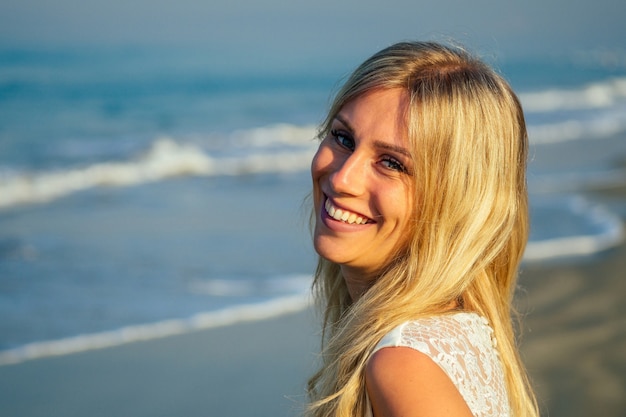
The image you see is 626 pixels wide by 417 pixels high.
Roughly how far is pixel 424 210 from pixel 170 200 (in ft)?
33.7

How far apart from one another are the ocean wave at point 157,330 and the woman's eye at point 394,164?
4.53 metres

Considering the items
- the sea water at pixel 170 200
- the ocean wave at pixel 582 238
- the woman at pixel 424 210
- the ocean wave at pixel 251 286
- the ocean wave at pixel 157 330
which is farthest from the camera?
the ocean wave at pixel 582 238

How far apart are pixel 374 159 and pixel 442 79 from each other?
34 cm

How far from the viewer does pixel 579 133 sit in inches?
833

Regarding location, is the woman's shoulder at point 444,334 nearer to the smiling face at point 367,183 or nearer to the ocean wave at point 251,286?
the smiling face at point 367,183

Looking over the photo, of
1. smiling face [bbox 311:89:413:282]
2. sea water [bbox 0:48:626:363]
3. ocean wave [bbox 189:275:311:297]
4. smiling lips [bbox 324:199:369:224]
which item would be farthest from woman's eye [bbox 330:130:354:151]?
ocean wave [bbox 189:275:311:297]

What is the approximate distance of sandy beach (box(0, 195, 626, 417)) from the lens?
19.2 ft

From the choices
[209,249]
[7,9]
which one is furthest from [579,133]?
[7,9]

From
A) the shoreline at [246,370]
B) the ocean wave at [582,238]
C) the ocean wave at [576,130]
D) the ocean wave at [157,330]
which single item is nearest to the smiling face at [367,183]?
the shoreline at [246,370]

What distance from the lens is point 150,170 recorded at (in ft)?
53.2

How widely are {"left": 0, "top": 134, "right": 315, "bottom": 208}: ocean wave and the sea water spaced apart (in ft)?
0.17

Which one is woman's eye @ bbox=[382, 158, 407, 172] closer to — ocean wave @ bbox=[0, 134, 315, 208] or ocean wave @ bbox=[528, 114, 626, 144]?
ocean wave @ bbox=[0, 134, 315, 208]

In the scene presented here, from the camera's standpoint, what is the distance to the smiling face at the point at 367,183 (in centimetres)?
276

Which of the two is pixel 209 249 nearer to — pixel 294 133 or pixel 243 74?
pixel 294 133
